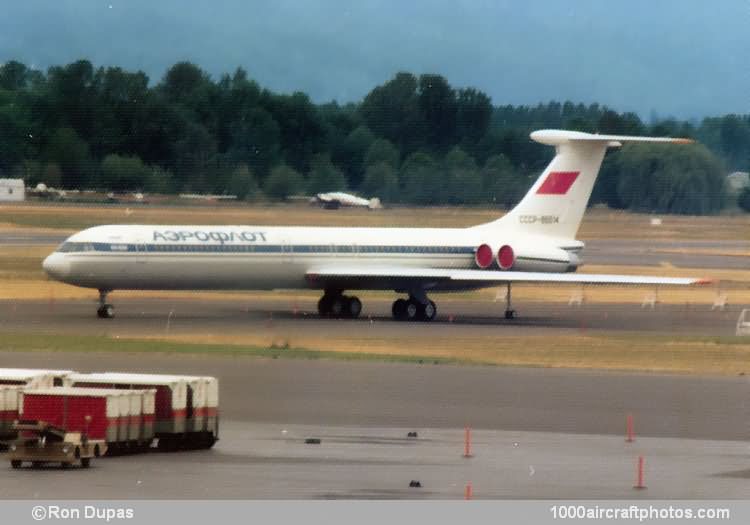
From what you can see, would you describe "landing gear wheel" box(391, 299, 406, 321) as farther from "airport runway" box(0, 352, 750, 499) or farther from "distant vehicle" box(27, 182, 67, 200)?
"airport runway" box(0, 352, 750, 499)

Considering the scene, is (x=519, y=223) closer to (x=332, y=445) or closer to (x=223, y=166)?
(x=223, y=166)

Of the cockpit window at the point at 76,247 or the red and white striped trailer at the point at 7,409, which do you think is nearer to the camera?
the red and white striped trailer at the point at 7,409

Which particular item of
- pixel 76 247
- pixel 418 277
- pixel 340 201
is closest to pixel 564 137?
pixel 418 277

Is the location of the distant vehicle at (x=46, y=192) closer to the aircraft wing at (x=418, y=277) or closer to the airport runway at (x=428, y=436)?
the aircraft wing at (x=418, y=277)

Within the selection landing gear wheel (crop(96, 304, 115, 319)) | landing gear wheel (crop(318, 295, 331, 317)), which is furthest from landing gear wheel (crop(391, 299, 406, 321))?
landing gear wheel (crop(96, 304, 115, 319))

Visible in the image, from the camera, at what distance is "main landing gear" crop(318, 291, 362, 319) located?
50091 millimetres

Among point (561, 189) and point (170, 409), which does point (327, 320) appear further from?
point (170, 409)

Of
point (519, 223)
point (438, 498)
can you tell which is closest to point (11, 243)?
point (519, 223)

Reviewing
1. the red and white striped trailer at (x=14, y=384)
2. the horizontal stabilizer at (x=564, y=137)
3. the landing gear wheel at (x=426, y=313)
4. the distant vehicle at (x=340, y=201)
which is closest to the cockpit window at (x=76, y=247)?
the distant vehicle at (x=340, y=201)

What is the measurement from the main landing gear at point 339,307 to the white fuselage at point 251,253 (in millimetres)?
613

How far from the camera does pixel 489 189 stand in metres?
57.0

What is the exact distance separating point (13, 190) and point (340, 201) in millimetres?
12592

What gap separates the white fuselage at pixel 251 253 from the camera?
46.1m
